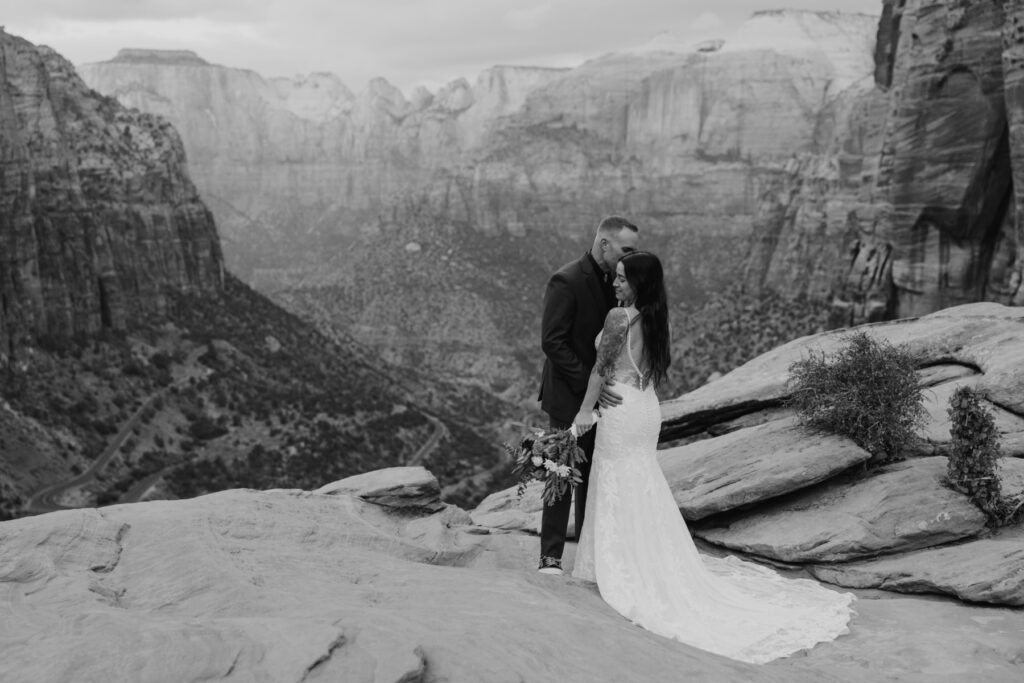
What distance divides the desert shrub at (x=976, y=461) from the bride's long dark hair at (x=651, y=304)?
13.6ft

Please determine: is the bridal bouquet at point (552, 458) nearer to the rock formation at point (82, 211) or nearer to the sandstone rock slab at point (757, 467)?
the sandstone rock slab at point (757, 467)

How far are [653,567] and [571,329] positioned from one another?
2515 mm

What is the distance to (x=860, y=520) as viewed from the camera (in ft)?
36.0

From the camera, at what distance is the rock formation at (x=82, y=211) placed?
54.6 meters

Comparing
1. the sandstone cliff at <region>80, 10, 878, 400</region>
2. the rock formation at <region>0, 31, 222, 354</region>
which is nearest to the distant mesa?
the sandstone cliff at <region>80, 10, 878, 400</region>

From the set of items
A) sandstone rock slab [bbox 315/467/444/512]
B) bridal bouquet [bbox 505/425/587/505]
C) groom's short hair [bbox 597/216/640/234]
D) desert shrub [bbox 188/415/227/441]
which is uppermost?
groom's short hair [bbox 597/216/640/234]

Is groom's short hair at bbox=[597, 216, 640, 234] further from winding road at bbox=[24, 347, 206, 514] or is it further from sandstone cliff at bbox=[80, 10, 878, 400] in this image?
sandstone cliff at bbox=[80, 10, 878, 400]

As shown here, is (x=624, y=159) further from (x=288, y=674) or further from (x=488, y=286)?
(x=288, y=674)

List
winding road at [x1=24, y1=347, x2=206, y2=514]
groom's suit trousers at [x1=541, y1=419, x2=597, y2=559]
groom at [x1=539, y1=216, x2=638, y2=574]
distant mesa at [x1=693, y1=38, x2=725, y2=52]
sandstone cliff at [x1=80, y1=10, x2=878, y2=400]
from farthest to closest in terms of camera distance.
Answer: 1. distant mesa at [x1=693, y1=38, x2=725, y2=52]
2. sandstone cliff at [x1=80, y1=10, x2=878, y2=400]
3. winding road at [x1=24, y1=347, x2=206, y2=514]
4. groom's suit trousers at [x1=541, y1=419, x2=597, y2=559]
5. groom at [x1=539, y1=216, x2=638, y2=574]

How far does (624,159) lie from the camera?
177000 millimetres

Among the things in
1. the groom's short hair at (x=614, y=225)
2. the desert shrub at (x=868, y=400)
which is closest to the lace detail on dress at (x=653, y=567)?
the groom's short hair at (x=614, y=225)

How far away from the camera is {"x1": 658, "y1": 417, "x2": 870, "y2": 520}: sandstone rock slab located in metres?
11.4

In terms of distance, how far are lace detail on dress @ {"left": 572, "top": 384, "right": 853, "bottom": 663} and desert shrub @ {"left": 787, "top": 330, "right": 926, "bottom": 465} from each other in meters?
2.85

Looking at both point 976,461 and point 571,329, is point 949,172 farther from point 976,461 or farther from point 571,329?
point 571,329
